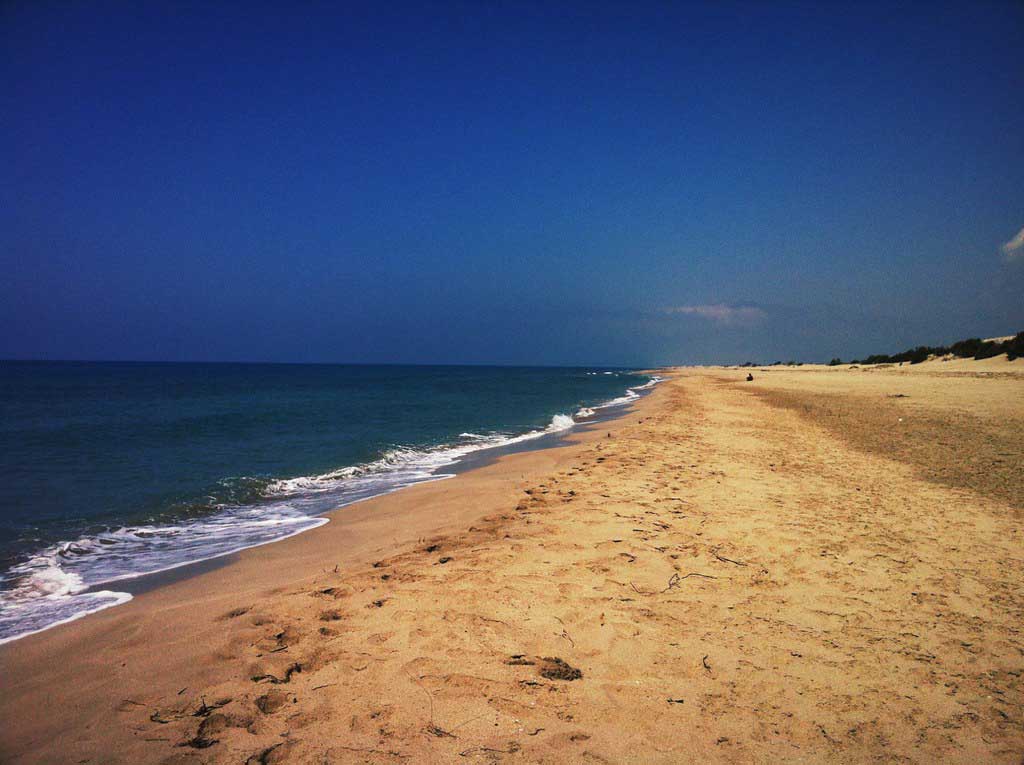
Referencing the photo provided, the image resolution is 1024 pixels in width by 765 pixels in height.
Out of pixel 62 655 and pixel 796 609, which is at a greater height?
pixel 796 609

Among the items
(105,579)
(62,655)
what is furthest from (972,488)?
(105,579)

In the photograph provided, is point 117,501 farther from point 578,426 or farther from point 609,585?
point 578,426

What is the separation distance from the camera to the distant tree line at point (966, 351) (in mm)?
28812

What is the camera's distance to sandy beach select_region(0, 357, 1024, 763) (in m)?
2.46

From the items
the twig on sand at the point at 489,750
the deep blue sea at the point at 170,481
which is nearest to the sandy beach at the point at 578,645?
the twig on sand at the point at 489,750

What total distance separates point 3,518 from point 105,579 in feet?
12.8

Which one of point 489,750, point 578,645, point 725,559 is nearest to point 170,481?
point 578,645

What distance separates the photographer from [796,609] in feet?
12.0

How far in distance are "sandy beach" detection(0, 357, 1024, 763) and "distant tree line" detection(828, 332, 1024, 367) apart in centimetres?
3367

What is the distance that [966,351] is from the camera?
35.1m

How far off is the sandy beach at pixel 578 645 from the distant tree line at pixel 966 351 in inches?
1326

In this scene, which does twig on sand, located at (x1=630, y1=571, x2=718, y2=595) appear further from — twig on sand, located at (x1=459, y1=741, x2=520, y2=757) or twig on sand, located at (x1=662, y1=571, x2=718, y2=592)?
twig on sand, located at (x1=459, y1=741, x2=520, y2=757)

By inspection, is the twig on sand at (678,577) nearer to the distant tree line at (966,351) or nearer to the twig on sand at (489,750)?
the twig on sand at (489,750)

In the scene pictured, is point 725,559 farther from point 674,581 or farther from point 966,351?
point 966,351
